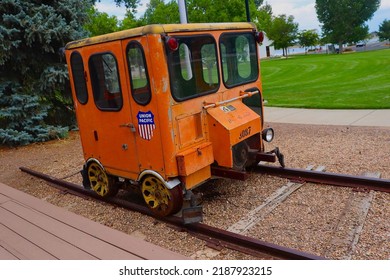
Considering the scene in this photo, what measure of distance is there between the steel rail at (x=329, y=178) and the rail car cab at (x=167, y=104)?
51 centimetres

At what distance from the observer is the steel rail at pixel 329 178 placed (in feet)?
16.1

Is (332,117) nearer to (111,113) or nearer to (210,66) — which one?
(210,66)

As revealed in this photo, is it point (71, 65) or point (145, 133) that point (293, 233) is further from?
point (71, 65)

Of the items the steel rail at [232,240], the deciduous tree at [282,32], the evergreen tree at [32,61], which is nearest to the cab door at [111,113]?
the steel rail at [232,240]

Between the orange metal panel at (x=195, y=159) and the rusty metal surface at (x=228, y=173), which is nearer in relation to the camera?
the orange metal panel at (x=195, y=159)

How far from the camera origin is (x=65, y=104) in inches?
493

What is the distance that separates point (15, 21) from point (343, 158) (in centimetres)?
942

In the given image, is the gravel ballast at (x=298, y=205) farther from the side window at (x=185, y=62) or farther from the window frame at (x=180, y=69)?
the side window at (x=185, y=62)

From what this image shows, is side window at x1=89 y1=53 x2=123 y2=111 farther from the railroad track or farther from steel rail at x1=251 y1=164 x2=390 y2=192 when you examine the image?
steel rail at x1=251 y1=164 x2=390 y2=192

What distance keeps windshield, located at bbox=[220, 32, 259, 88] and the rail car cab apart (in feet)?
0.05

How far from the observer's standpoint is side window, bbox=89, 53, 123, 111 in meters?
4.68

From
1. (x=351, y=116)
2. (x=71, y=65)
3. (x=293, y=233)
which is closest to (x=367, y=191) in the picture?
(x=293, y=233)

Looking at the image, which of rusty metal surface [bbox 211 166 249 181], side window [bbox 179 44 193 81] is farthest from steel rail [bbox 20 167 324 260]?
side window [bbox 179 44 193 81]

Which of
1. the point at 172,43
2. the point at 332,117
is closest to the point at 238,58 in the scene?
the point at 172,43
